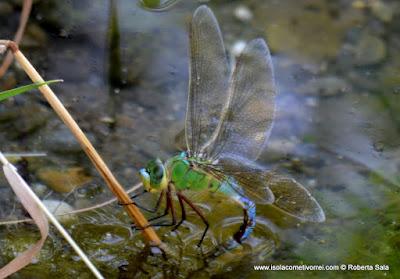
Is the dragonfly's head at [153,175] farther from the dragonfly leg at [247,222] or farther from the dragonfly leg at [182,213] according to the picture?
the dragonfly leg at [247,222]

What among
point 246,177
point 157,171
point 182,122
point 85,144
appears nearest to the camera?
point 85,144

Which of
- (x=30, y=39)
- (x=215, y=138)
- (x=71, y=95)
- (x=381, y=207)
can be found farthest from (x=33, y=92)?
(x=381, y=207)

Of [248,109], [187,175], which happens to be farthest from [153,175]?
[248,109]

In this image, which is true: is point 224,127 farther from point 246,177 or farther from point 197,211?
point 197,211

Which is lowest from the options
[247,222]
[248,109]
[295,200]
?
[247,222]

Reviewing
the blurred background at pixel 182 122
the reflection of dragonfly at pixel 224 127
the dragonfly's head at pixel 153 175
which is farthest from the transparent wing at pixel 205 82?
the blurred background at pixel 182 122

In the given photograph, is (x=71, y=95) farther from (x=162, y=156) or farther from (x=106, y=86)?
(x=162, y=156)
